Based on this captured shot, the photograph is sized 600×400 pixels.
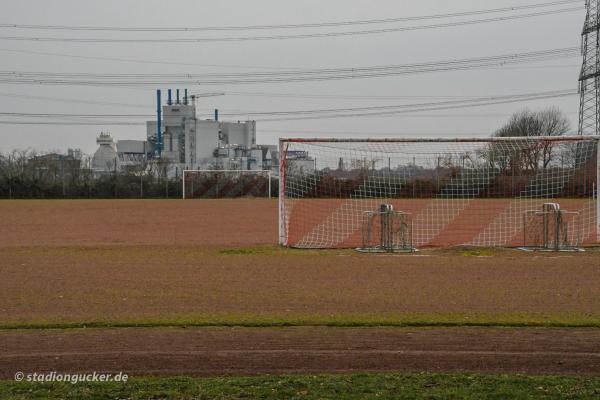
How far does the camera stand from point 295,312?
10367 millimetres

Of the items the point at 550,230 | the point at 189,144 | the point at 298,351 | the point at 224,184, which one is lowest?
the point at 298,351

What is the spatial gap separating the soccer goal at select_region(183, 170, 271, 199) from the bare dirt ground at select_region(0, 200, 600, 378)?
40.5 m

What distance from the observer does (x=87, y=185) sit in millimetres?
61312

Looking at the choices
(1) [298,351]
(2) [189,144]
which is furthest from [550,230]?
(2) [189,144]

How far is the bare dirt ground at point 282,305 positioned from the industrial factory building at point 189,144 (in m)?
70.3

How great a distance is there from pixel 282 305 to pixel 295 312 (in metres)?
0.62

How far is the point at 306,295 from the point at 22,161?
60750mm

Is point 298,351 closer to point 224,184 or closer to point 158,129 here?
point 224,184

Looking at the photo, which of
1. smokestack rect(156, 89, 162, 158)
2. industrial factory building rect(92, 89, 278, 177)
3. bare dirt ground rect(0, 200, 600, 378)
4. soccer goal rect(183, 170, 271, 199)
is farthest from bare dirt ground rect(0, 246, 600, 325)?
A: smokestack rect(156, 89, 162, 158)

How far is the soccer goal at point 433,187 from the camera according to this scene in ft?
69.7

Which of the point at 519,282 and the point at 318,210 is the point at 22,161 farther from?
the point at 519,282

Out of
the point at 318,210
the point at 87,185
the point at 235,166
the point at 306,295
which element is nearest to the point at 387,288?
the point at 306,295

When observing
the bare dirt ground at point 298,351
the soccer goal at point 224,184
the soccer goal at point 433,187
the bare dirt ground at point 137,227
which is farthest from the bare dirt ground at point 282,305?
the soccer goal at point 224,184

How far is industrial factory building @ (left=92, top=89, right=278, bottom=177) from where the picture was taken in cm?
9469
